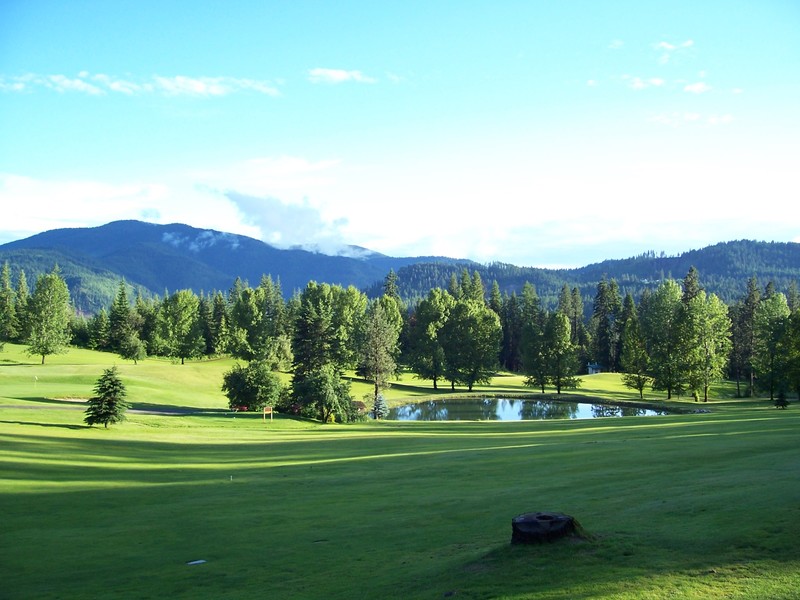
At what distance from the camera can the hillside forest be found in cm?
6850

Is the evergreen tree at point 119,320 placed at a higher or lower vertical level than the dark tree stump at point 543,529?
higher

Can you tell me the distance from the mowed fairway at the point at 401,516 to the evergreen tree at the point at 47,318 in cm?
5734

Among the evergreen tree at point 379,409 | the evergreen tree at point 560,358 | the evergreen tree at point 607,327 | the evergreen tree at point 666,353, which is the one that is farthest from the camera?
the evergreen tree at point 607,327

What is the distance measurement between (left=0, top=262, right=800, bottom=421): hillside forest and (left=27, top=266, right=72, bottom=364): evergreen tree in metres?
0.23

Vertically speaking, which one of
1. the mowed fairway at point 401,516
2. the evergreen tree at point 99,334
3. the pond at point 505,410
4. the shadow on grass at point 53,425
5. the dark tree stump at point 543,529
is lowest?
the pond at point 505,410

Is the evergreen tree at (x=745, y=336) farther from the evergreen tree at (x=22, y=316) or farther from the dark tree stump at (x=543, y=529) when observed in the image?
the evergreen tree at (x=22, y=316)

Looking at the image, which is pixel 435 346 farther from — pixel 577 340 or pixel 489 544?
pixel 489 544

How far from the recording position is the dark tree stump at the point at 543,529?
1186 centimetres

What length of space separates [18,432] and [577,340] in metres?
118

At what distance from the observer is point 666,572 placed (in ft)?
34.1

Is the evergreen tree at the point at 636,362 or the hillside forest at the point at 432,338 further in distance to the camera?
the evergreen tree at the point at 636,362

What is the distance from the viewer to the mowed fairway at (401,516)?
35.9ft

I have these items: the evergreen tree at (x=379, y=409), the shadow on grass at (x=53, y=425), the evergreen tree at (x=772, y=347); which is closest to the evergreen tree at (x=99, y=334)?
the evergreen tree at (x=379, y=409)

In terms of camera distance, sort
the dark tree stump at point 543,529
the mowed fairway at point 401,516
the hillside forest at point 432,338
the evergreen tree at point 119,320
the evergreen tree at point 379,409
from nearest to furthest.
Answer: the mowed fairway at point 401,516 < the dark tree stump at point 543,529 < the evergreen tree at point 379,409 < the hillside forest at point 432,338 < the evergreen tree at point 119,320
